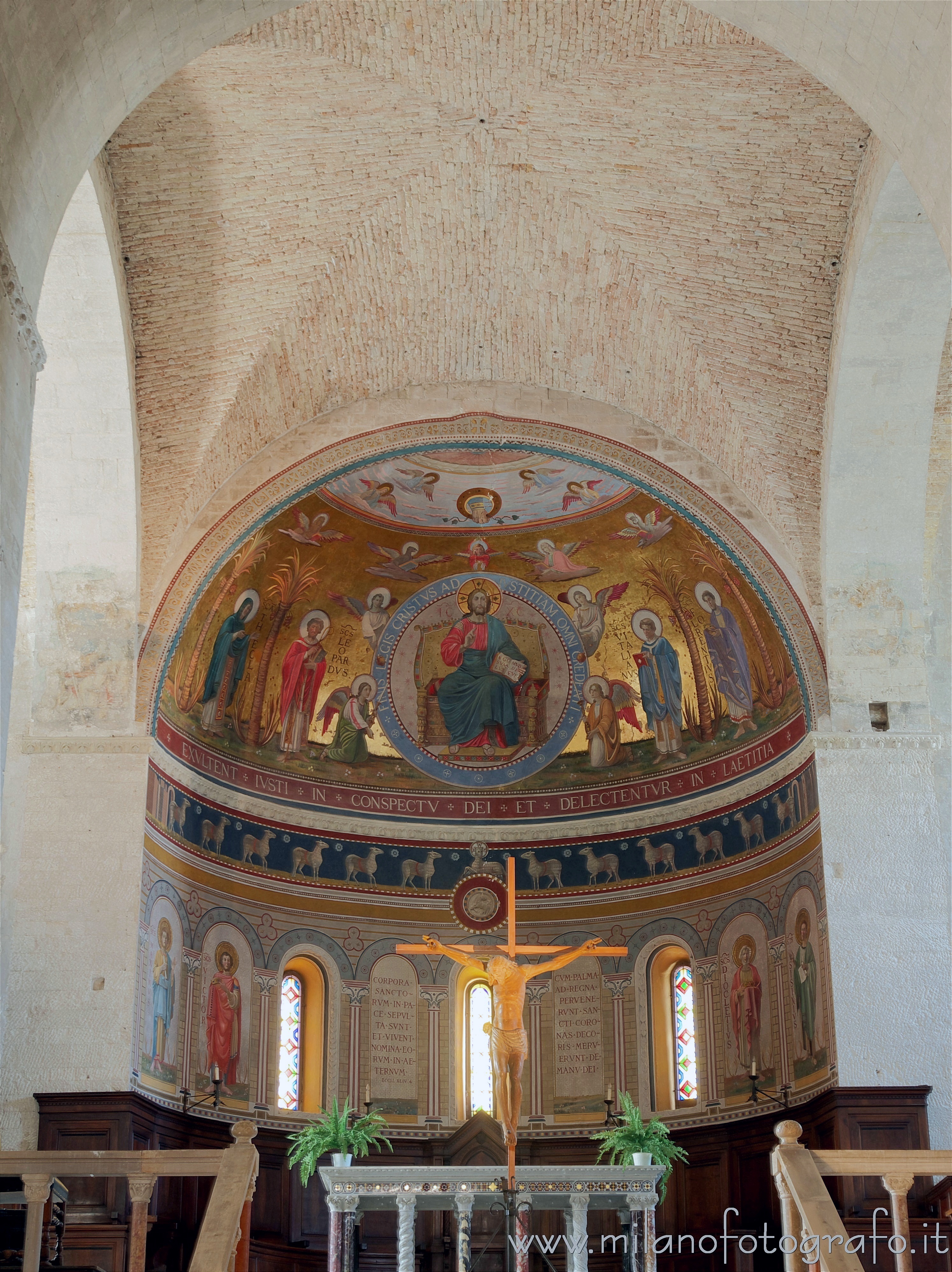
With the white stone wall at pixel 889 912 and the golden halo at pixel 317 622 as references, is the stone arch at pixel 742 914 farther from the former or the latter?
the golden halo at pixel 317 622

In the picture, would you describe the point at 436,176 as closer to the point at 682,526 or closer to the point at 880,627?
the point at 682,526

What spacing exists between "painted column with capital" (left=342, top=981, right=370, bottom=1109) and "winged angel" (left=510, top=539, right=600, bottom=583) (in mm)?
5437

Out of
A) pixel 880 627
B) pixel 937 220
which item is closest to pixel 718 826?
pixel 880 627

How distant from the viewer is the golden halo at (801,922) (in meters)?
16.5

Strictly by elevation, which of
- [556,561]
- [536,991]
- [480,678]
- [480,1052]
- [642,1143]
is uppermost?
[556,561]

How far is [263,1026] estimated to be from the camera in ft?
58.6

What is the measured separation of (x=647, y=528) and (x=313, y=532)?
3.94 metres

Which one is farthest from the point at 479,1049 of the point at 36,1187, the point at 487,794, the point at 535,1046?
the point at 36,1187

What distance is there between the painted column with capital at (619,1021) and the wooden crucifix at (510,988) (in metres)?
2.76

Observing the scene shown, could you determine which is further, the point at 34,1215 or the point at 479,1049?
the point at 479,1049

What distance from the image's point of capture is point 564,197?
15.1 metres

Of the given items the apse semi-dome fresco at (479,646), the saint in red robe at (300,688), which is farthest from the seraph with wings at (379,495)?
the saint in red robe at (300,688)

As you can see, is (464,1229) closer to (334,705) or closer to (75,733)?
(75,733)

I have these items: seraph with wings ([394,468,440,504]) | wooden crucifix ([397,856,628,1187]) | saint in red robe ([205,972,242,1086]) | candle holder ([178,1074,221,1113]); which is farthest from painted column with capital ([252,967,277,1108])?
seraph with wings ([394,468,440,504])
